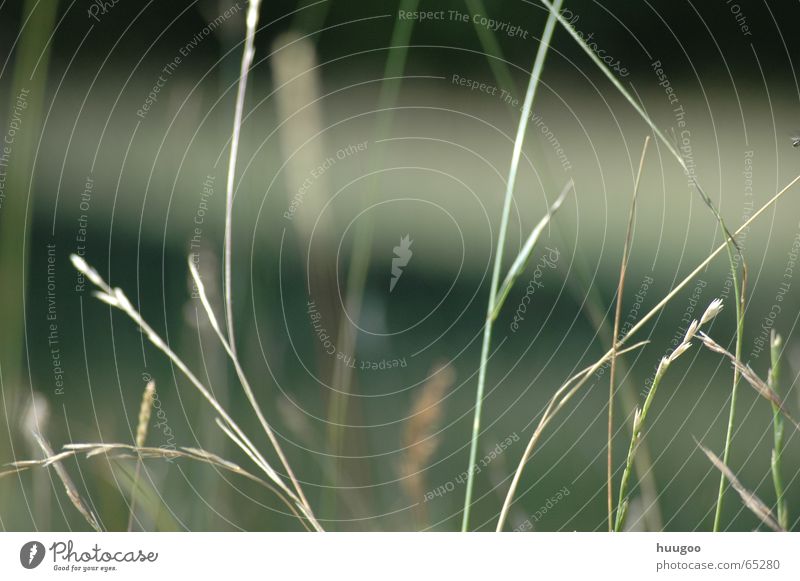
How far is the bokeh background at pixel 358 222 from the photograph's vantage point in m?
0.84

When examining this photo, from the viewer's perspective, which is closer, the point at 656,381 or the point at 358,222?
the point at 656,381

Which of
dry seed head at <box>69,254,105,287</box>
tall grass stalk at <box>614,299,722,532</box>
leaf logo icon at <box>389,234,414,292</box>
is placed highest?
leaf logo icon at <box>389,234,414,292</box>

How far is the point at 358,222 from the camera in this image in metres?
1.16

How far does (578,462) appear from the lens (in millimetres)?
1185

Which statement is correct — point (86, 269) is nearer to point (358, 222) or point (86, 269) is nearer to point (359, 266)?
point (359, 266)

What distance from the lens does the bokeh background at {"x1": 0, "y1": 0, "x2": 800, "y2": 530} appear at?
2.77 feet

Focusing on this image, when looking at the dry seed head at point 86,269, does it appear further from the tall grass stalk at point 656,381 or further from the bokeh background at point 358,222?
the tall grass stalk at point 656,381
